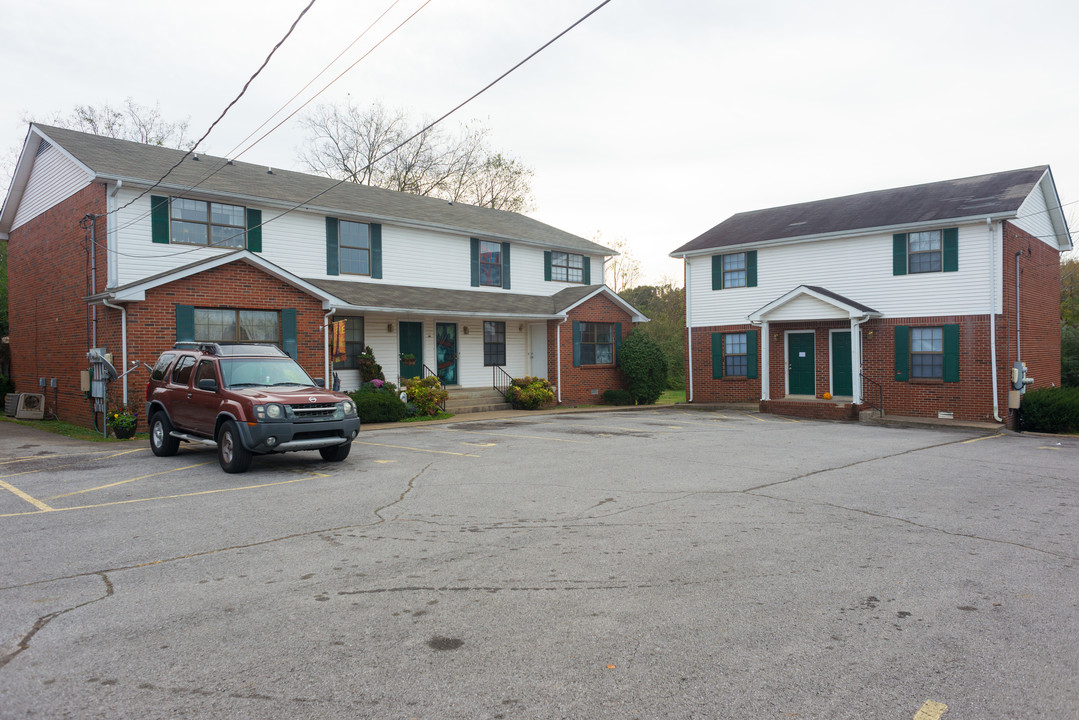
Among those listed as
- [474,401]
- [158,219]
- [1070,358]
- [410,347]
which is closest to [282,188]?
[158,219]

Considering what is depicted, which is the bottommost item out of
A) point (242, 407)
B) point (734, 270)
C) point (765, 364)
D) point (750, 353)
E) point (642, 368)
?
point (242, 407)

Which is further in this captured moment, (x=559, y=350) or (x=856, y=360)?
(x=559, y=350)

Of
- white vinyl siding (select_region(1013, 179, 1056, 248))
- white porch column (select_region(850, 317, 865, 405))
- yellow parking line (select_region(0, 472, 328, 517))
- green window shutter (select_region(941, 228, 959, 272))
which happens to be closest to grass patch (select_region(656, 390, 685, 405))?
white porch column (select_region(850, 317, 865, 405))

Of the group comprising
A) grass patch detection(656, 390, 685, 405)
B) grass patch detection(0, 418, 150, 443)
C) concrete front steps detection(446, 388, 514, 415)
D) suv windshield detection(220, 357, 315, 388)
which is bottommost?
grass patch detection(656, 390, 685, 405)

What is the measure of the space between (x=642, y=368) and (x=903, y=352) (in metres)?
8.22

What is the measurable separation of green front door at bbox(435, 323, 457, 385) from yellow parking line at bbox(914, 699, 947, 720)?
19.5 m

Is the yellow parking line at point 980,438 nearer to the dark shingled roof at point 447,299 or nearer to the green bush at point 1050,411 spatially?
the green bush at point 1050,411

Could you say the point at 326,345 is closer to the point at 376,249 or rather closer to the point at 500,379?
the point at 376,249

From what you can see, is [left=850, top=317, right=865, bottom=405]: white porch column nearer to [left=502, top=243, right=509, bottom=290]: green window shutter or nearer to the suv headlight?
[left=502, top=243, right=509, bottom=290]: green window shutter

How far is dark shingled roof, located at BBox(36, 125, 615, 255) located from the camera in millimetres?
16828

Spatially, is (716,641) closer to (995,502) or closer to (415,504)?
(415,504)

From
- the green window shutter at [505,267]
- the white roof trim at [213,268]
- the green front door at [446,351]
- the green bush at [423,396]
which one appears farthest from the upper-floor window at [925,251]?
the white roof trim at [213,268]

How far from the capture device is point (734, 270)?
24.0 meters

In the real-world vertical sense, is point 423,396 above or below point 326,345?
below
